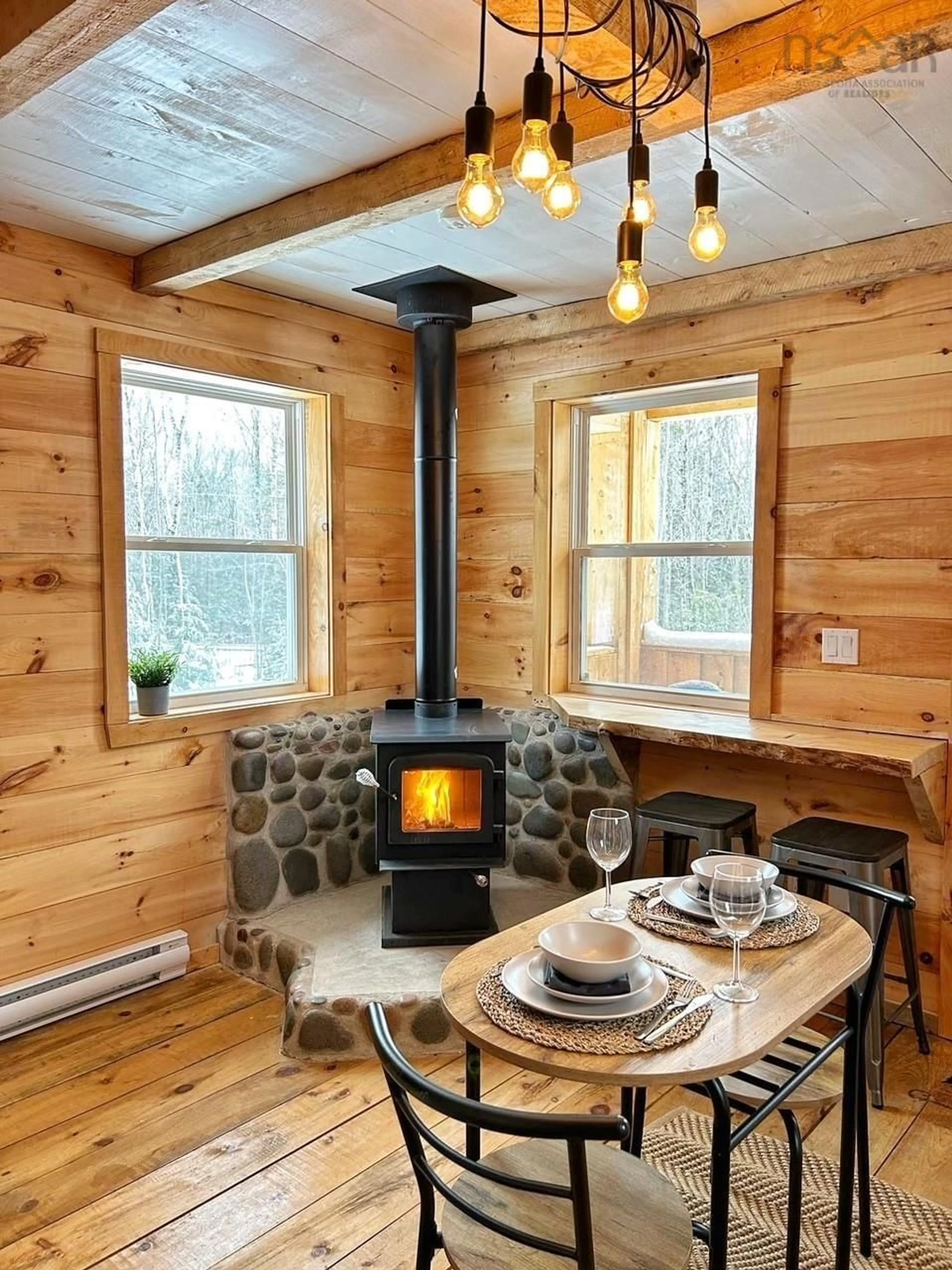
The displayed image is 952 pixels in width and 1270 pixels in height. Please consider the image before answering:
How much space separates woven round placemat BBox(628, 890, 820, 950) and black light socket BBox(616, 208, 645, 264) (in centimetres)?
121

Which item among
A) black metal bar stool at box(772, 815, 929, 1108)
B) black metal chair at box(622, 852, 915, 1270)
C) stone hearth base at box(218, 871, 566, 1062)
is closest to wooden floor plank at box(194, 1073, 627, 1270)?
stone hearth base at box(218, 871, 566, 1062)

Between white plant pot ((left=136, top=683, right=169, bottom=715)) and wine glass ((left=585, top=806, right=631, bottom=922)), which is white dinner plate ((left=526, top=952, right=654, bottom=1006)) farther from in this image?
white plant pot ((left=136, top=683, right=169, bottom=715))

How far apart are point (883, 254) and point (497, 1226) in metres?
2.79

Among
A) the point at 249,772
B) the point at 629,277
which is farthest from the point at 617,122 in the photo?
the point at 249,772

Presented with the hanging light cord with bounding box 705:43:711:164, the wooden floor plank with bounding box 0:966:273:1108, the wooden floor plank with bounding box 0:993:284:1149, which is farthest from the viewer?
the wooden floor plank with bounding box 0:966:273:1108

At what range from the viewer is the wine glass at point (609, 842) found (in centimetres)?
184

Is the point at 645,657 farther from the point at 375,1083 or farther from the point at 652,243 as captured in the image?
the point at 375,1083

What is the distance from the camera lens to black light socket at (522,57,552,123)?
1.25 m

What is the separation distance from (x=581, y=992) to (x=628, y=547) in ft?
7.84

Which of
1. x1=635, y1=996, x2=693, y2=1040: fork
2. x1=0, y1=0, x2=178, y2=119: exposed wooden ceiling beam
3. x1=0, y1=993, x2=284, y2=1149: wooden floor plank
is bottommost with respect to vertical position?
x1=0, y1=993, x2=284, y2=1149: wooden floor plank

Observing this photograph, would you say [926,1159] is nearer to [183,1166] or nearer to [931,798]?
[931,798]

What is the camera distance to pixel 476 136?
1.30 m

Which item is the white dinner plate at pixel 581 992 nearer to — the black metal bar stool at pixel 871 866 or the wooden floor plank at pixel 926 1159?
the black metal bar stool at pixel 871 866

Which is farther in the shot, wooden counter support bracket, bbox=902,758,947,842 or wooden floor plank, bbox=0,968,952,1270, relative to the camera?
wooden counter support bracket, bbox=902,758,947,842
